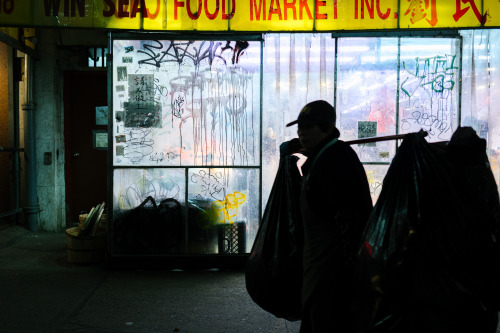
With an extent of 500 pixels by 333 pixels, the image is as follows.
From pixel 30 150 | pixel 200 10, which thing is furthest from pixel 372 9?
pixel 30 150

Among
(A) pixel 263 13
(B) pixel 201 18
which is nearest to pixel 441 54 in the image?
(A) pixel 263 13

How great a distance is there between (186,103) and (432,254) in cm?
423

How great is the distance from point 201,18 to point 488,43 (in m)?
3.66

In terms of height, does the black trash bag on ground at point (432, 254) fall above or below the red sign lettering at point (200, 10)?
below

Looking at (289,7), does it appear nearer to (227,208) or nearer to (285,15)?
(285,15)

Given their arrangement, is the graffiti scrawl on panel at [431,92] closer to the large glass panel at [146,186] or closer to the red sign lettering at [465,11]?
the red sign lettering at [465,11]

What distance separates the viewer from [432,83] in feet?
18.8

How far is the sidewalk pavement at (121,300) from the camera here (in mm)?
4098

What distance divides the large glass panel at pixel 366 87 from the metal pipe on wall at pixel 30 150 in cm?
529

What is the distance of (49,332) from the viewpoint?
3900mm

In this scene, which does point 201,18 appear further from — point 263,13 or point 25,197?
point 25,197

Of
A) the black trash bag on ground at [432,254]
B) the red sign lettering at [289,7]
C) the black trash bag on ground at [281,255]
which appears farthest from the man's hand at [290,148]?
the red sign lettering at [289,7]

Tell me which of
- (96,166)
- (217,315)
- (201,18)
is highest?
(201,18)

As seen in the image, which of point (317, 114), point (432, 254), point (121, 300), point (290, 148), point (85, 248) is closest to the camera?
point (432, 254)
